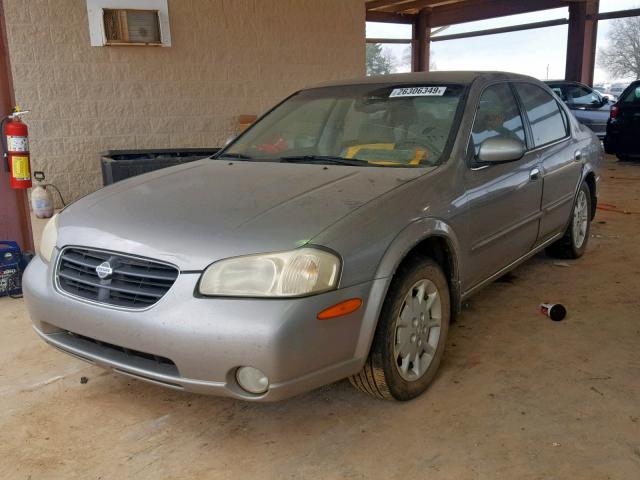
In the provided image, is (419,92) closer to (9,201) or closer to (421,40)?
(9,201)

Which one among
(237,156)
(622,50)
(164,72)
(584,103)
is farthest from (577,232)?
(622,50)

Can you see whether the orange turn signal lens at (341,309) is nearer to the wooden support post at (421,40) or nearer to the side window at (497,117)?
the side window at (497,117)

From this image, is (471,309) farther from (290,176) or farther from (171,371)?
(171,371)

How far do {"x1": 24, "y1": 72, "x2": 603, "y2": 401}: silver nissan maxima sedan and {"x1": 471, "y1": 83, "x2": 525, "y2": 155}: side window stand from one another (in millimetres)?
14

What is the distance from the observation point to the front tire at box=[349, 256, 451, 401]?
233 cm

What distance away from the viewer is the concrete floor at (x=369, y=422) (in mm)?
2137

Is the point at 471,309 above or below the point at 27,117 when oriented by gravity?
below

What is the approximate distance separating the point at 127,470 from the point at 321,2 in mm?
6777

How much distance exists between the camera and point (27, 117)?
20.2ft

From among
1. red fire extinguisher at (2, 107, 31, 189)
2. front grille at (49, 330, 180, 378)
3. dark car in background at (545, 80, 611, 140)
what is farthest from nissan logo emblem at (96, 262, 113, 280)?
dark car in background at (545, 80, 611, 140)

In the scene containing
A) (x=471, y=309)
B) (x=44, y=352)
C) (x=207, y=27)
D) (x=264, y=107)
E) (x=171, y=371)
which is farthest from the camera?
(x=264, y=107)

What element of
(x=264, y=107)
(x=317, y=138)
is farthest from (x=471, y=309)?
(x=264, y=107)

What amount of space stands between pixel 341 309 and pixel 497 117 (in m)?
1.78

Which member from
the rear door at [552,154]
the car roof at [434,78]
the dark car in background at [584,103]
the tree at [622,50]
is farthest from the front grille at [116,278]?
the tree at [622,50]
